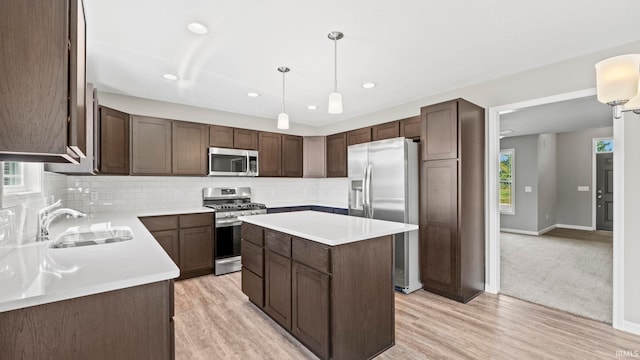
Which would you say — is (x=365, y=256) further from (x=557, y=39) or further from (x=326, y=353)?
(x=557, y=39)

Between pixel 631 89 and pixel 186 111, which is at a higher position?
pixel 186 111

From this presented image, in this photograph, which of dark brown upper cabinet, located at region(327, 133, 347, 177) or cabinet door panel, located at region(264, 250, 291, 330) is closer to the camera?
cabinet door panel, located at region(264, 250, 291, 330)

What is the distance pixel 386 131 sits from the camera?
4.30 metres

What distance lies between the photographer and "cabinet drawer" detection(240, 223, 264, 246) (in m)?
2.72

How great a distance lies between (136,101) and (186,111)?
66cm

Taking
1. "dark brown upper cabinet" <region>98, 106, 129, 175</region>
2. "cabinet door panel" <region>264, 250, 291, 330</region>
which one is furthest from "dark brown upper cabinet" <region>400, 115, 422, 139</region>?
"dark brown upper cabinet" <region>98, 106, 129, 175</region>

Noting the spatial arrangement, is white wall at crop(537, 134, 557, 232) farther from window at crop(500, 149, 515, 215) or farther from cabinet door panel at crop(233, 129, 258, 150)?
cabinet door panel at crop(233, 129, 258, 150)

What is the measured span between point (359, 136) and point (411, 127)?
103 cm

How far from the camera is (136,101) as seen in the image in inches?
158

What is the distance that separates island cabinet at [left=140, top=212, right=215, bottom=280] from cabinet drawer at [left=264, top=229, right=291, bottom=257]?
1.79 metres

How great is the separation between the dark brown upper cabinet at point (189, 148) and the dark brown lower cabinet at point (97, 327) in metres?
3.17

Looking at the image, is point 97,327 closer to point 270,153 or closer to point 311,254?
point 311,254

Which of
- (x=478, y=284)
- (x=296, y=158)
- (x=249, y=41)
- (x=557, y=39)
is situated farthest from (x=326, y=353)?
(x=296, y=158)

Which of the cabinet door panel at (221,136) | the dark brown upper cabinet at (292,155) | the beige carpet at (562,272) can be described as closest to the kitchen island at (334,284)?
the beige carpet at (562,272)
